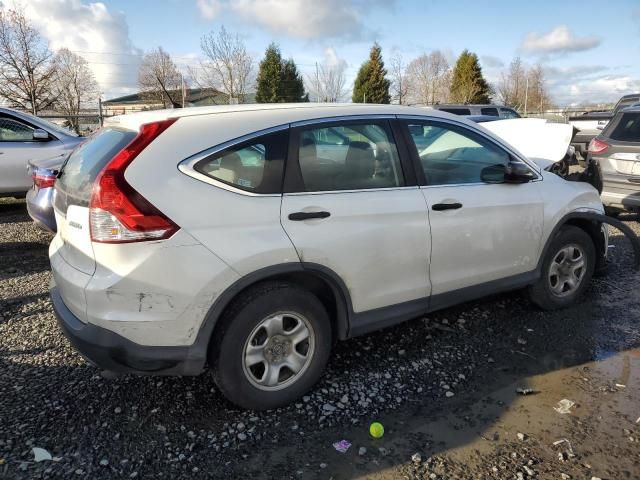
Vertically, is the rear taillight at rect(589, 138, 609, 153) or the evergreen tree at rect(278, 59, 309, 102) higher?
the evergreen tree at rect(278, 59, 309, 102)

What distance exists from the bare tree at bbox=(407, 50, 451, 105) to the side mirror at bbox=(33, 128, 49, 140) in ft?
115

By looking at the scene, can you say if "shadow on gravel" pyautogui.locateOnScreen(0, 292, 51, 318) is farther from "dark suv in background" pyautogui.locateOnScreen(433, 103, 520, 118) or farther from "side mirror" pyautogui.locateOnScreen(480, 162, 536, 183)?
"dark suv in background" pyautogui.locateOnScreen(433, 103, 520, 118)

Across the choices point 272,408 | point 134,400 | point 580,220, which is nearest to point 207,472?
point 272,408

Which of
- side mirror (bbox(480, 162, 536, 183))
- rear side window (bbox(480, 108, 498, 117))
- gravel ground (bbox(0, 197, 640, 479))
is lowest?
gravel ground (bbox(0, 197, 640, 479))

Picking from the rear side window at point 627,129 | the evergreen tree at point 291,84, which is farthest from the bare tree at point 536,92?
the rear side window at point 627,129

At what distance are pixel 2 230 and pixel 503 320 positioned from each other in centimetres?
684

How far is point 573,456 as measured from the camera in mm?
2535

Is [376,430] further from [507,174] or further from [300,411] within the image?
[507,174]

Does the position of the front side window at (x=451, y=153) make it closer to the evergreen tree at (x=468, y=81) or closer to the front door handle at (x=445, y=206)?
the front door handle at (x=445, y=206)

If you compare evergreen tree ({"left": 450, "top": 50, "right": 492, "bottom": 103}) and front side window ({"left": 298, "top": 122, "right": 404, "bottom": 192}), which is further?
evergreen tree ({"left": 450, "top": 50, "right": 492, "bottom": 103})

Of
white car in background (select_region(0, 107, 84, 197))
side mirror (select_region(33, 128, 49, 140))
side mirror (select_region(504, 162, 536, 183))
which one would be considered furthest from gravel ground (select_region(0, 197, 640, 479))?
side mirror (select_region(33, 128, 49, 140))

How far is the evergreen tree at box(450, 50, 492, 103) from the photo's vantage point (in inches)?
1572

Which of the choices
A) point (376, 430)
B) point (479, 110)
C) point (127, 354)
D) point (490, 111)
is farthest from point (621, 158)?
point (490, 111)

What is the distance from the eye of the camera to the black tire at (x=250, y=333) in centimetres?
263
